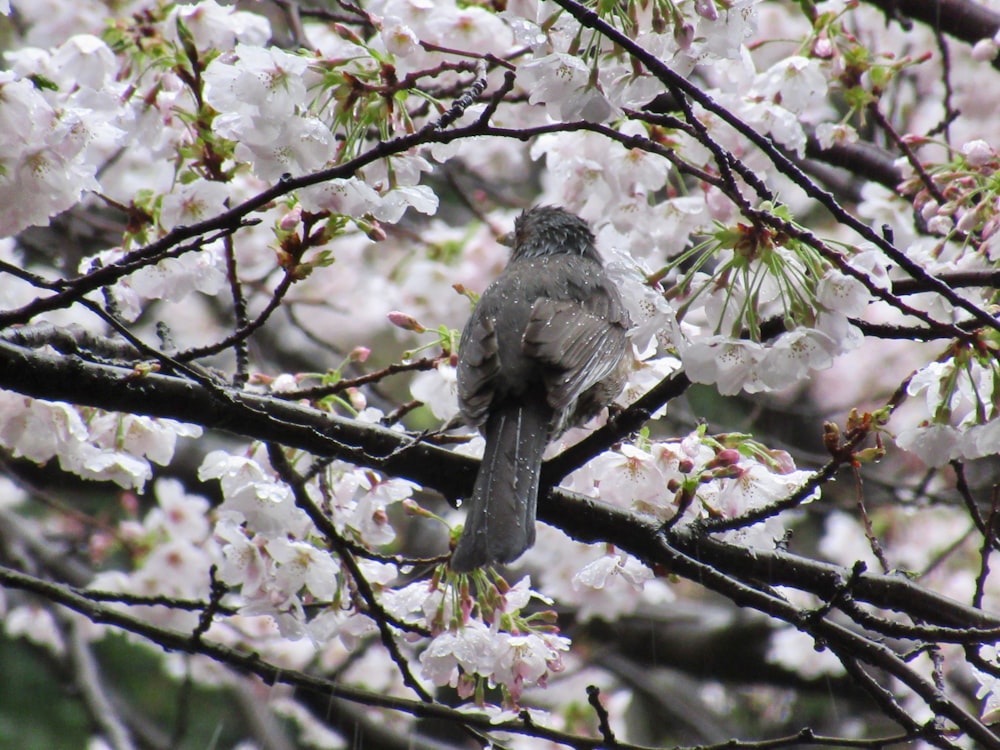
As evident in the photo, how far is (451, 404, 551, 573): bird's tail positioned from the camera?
2.06 meters

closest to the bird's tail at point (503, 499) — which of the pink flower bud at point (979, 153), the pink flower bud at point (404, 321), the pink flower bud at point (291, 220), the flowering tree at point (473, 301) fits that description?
the flowering tree at point (473, 301)

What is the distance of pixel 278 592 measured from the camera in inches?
97.6

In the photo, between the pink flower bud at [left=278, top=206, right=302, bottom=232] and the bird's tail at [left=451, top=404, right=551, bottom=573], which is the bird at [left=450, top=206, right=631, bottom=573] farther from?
the pink flower bud at [left=278, top=206, right=302, bottom=232]

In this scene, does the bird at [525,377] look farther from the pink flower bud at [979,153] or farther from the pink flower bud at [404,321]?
the pink flower bud at [979,153]

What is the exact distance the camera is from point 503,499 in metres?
2.15

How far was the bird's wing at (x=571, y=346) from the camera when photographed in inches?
98.5

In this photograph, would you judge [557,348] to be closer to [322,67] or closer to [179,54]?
[322,67]

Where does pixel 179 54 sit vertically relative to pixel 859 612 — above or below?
above

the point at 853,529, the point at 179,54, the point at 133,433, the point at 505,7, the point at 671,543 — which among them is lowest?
the point at 671,543

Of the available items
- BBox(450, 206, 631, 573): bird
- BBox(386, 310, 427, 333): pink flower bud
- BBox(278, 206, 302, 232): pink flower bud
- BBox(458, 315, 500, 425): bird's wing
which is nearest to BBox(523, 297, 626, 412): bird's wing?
BBox(450, 206, 631, 573): bird

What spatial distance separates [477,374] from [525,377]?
0.49ft

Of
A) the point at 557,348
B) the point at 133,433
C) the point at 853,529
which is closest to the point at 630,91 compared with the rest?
the point at 557,348

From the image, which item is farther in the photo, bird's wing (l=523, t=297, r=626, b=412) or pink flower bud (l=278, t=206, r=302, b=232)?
bird's wing (l=523, t=297, r=626, b=412)

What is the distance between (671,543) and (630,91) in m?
0.97
